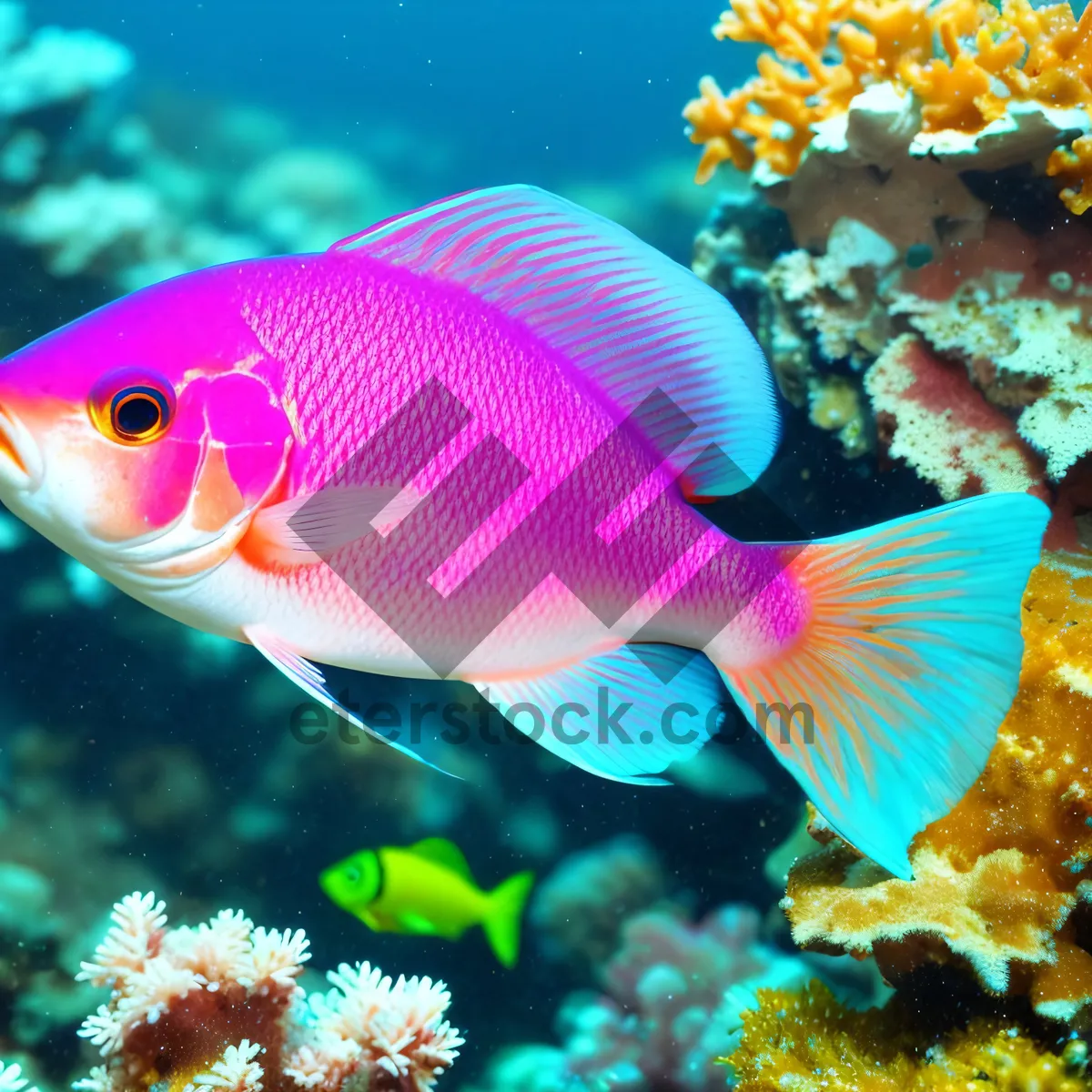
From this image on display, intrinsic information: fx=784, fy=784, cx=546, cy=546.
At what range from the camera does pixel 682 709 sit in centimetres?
131

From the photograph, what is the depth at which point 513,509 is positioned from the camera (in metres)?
1.16

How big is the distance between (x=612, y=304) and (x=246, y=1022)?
5.32 ft

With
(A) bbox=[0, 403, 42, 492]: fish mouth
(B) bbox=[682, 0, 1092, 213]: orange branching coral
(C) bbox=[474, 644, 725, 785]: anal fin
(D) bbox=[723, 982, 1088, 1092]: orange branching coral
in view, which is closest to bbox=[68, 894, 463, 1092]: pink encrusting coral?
(D) bbox=[723, 982, 1088, 1092]: orange branching coral

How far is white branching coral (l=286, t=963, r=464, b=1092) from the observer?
5.16ft

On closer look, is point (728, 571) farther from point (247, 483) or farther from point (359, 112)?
point (359, 112)

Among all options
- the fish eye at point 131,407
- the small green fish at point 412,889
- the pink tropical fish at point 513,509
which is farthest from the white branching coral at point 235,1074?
the fish eye at point 131,407

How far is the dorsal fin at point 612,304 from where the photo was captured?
48.1 inches

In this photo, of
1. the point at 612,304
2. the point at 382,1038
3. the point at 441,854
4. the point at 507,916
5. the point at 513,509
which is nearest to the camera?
the point at 513,509

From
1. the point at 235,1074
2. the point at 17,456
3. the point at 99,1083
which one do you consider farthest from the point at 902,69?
the point at 99,1083

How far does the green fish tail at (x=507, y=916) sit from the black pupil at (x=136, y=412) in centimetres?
181

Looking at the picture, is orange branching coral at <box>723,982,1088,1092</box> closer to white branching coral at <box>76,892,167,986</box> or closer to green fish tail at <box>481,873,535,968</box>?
green fish tail at <box>481,873,535,968</box>

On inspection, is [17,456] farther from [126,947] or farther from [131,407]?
[126,947]

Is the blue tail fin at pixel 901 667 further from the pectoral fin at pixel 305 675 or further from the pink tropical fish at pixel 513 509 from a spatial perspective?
the pectoral fin at pixel 305 675

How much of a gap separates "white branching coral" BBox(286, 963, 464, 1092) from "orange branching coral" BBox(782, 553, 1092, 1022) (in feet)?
2.53
